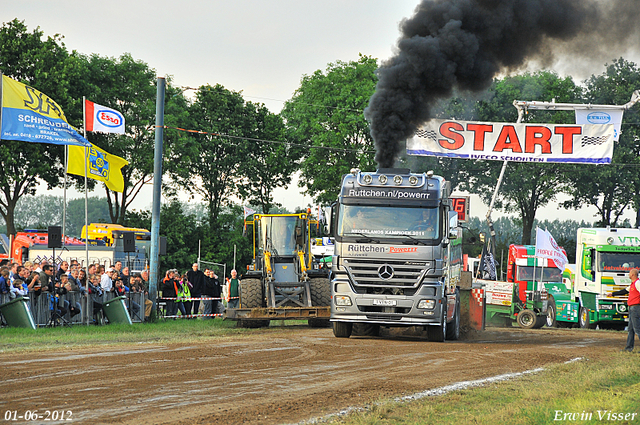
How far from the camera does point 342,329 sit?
17.4 m

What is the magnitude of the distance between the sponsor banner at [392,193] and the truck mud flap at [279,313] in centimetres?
469

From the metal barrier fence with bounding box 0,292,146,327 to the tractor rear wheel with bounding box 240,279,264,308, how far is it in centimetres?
327

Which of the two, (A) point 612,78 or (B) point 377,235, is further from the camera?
(A) point 612,78

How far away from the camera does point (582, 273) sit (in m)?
27.7

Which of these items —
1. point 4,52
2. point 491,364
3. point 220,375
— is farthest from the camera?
point 4,52

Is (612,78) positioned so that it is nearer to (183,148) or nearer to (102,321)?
(183,148)

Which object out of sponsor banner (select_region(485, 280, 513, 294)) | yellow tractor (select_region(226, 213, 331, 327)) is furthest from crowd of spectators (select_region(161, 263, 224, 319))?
sponsor banner (select_region(485, 280, 513, 294))

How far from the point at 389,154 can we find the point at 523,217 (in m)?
36.6

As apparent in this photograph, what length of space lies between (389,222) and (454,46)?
7.11 metres

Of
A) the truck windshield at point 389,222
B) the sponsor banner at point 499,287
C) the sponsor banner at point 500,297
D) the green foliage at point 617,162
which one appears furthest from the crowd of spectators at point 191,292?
the green foliage at point 617,162

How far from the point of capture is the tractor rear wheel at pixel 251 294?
20797 millimetres

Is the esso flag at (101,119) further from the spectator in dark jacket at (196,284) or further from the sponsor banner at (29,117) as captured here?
the spectator in dark jacket at (196,284)

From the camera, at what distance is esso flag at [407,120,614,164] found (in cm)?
2844

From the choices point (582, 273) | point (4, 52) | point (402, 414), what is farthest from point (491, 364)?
point (4, 52)
